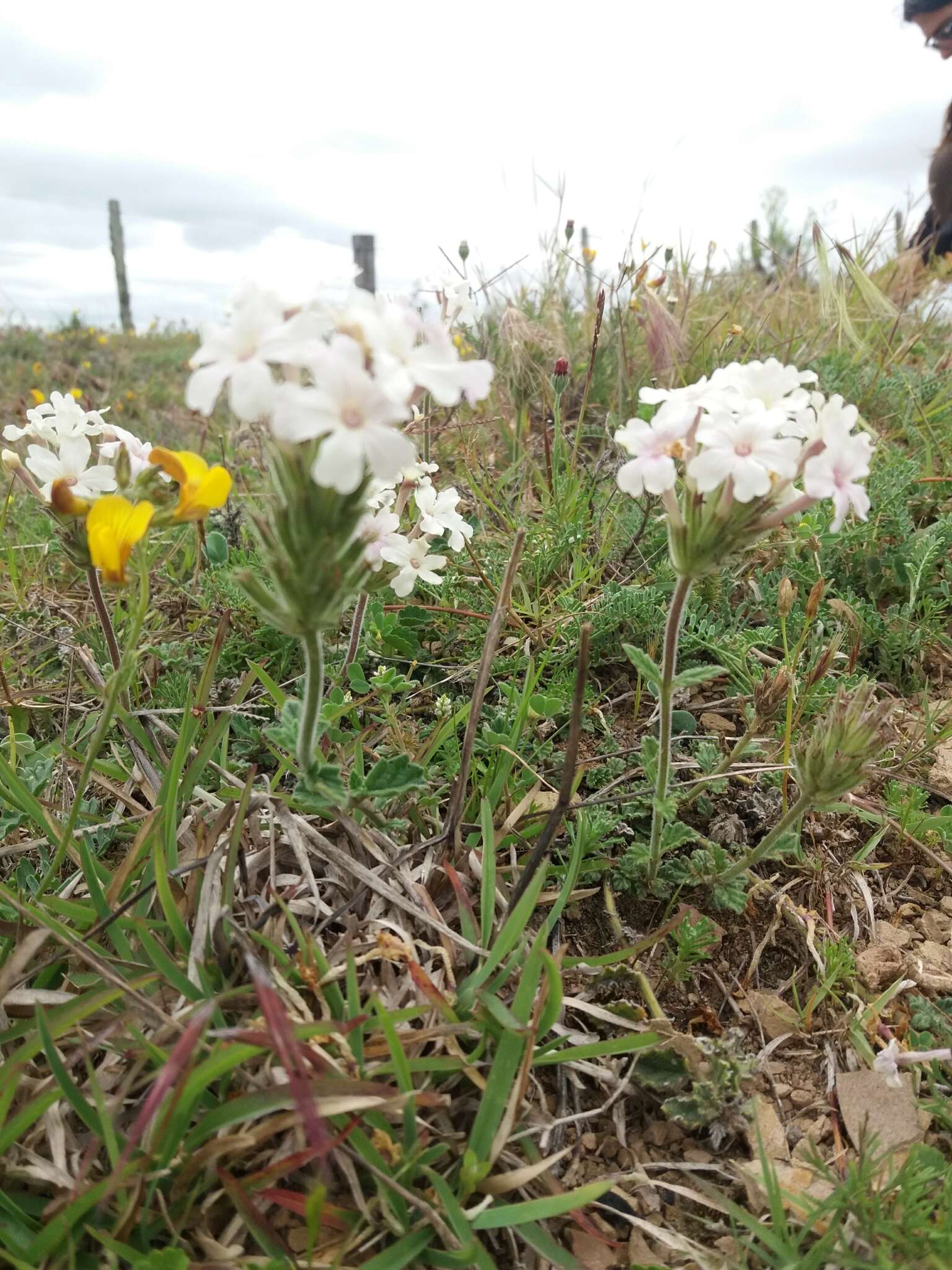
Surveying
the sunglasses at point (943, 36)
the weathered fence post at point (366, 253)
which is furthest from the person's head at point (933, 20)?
the weathered fence post at point (366, 253)

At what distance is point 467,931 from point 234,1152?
0.52 metres

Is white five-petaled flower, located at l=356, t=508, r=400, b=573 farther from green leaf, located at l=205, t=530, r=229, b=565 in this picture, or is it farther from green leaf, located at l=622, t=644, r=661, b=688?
green leaf, located at l=205, t=530, r=229, b=565

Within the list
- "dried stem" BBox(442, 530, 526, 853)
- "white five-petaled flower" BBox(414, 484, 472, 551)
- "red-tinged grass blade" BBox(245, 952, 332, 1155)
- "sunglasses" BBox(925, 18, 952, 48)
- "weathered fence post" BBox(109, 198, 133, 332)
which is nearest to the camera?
"red-tinged grass blade" BBox(245, 952, 332, 1155)

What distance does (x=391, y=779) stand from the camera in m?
1.53

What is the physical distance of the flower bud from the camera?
150cm

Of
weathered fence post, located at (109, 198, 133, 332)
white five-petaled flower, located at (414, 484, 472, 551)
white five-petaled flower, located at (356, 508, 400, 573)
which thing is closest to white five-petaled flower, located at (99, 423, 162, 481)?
white five-petaled flower, located at (356, 508, 400, 573)

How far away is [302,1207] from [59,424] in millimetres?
1504

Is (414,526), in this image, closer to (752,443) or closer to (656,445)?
(656,445)

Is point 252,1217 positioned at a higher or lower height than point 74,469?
lower

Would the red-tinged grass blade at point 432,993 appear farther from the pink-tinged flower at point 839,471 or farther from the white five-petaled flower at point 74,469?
the white five-petaled flower at point 74,469

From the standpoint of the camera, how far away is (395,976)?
63.1 inches

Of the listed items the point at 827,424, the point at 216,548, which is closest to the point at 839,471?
the point at 827,424

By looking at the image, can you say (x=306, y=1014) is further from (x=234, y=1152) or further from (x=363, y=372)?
(x=363, y=372)

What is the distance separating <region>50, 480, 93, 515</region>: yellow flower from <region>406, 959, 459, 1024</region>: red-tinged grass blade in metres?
0.99
